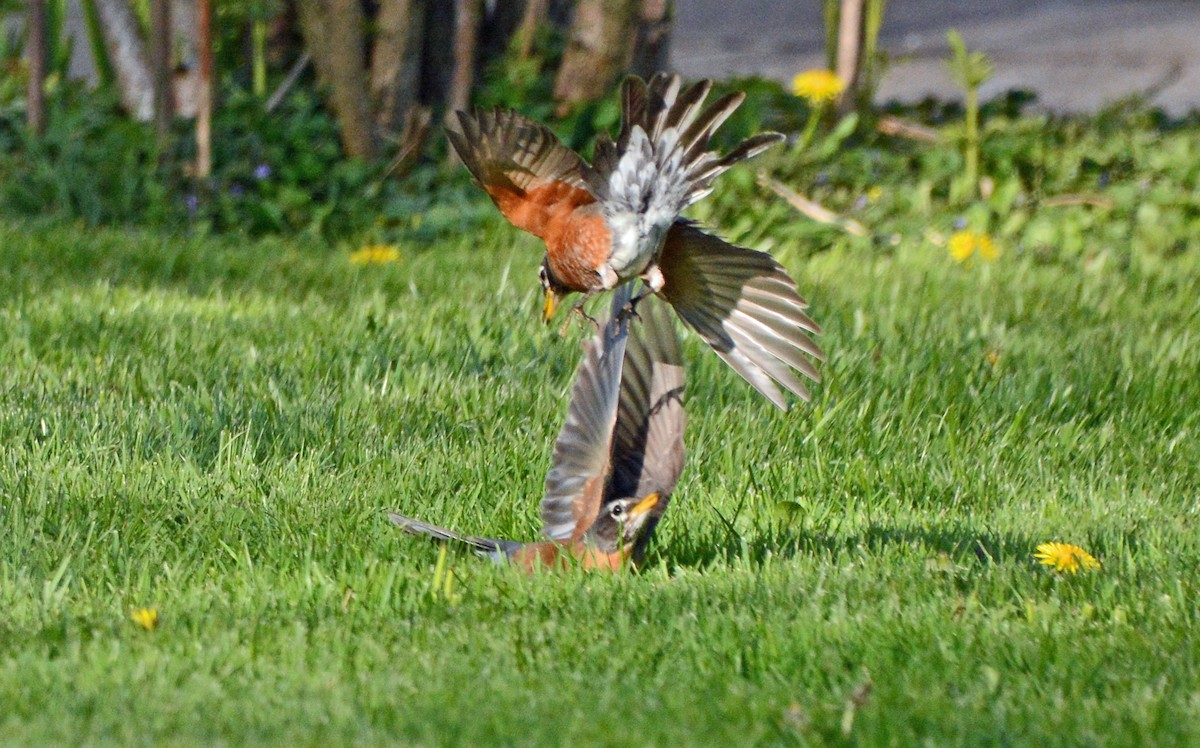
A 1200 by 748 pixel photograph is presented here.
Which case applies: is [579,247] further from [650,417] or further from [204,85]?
[204,85]

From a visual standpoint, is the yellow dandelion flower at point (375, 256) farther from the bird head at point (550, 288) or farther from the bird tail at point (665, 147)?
the bird tail at point (665, 147)

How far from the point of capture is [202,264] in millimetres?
5590

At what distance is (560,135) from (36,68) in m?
2.25

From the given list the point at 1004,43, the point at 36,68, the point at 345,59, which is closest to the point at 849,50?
the point at 345,59

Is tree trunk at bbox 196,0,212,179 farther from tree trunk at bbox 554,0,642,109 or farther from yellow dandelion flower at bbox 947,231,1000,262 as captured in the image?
yellow dandelion flower at bbox 947,231,1000,262

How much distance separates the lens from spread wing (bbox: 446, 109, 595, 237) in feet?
9.48

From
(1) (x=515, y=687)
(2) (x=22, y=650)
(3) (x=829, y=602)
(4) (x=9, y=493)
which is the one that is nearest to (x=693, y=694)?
(1) (x=515, y=687)

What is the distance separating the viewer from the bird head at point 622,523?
270 centimetres

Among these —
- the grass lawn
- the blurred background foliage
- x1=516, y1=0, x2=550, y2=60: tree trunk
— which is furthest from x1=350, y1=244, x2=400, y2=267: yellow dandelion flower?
x1=516, y1=0, x2=550, y2=60: tree trunk

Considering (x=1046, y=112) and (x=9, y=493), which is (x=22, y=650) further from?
(x=1046, y=112)

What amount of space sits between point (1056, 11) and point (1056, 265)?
10577mm

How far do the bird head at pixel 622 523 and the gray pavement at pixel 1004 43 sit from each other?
25.9 feet

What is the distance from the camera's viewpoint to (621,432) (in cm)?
281

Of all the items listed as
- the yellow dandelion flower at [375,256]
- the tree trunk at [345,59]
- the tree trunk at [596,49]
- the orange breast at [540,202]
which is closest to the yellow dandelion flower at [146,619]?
the orange breast at [540,202]
